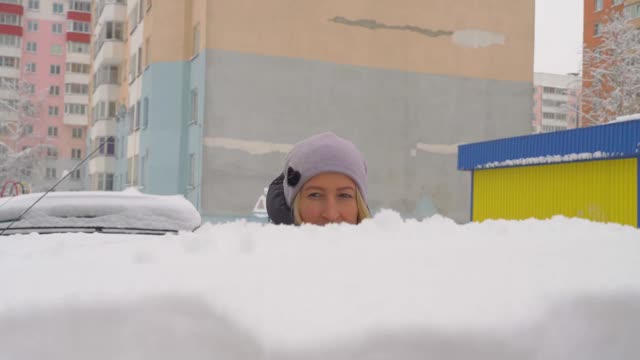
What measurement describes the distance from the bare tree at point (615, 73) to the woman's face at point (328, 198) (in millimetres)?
31458

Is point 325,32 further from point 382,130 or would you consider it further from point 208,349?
point 208,349

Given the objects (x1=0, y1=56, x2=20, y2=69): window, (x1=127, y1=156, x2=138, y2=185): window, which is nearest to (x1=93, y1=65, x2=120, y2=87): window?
(x1=127, y1=156, x2=138, y2=185): window

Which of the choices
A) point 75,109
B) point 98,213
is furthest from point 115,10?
point 98,213

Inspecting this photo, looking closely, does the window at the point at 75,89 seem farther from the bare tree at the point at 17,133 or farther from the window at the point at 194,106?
the window at the point at 194,106

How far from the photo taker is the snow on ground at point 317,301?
1.95 ft

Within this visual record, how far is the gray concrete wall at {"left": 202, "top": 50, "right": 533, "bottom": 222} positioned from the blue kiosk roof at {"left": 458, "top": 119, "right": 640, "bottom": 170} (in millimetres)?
4130

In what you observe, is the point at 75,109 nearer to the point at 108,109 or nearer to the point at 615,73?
the point at 108,109

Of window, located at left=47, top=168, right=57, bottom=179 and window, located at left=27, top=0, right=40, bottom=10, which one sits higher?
window, located at left=27, top=0, right=40, bottom=10

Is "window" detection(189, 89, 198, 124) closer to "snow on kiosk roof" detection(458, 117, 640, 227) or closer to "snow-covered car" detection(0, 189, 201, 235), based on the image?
"snow on kiosk roof" detection(458, 117, 640, 227)

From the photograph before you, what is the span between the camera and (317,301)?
24.3 inches

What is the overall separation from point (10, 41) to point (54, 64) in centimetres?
401

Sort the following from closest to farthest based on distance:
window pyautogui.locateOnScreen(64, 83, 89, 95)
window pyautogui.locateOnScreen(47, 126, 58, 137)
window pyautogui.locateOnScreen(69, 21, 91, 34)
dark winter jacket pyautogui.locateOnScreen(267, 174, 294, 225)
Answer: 1. dark winter jacket pyautogui.locateOnScreen(267, 174, 294, 225)
2. window pyautogui.locateOnScreen(64, 83, 89, 95)
3. window pyautogui.locateOnScreen(69, 21, 91, 34)
4. window pyautogui.locateOnScreen(47, 126, 58, 137)

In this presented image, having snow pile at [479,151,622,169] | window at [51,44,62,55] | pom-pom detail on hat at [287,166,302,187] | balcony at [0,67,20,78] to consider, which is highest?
window at [51,44,62,55]

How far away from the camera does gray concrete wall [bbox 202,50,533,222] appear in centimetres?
2152
